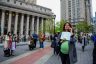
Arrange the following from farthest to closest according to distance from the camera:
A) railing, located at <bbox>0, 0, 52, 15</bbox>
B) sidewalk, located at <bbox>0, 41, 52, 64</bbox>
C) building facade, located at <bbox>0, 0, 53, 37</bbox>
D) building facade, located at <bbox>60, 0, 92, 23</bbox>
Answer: building facade, located at <bbox>60, 0, 92, 23</bbox>
building facade, located at <bbox>0, 0, 53, 37</bbox>
railing, located at <bbox>0, 0, 52, 15</bbox>
sidewalk, located at <bbox>0, 41, 52, 64</bbox>

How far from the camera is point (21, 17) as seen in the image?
83.8m

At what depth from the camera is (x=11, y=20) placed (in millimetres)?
80812

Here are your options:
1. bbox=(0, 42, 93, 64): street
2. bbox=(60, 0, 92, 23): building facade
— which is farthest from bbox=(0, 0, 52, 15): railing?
bbox=(60, 0, 92, 23): building facade

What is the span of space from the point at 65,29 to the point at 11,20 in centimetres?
7554

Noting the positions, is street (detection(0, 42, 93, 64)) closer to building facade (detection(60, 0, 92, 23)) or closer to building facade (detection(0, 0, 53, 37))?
building facade (detection(0, 0, 53, 37))

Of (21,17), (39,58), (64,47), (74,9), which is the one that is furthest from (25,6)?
(74,9)

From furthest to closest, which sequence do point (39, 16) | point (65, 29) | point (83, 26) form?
point (83, 26) < point (39, 16) < point (65, 29)

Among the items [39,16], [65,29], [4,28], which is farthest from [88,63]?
[39,16]

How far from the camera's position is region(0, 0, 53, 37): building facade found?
244 feet

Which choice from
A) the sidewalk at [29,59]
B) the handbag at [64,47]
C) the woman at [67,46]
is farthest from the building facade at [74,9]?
the handbag at [64,47]

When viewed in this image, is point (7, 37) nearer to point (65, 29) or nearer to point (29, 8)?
point (65, 29)

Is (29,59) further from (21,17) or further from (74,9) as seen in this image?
(74,9)

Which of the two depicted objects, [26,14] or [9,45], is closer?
[9,45]

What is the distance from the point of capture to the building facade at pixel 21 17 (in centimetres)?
7433
